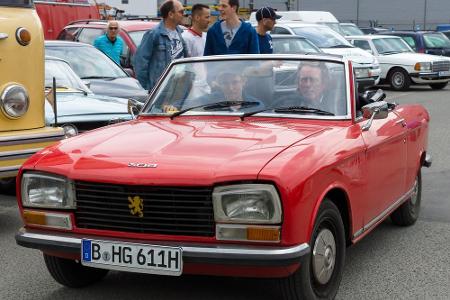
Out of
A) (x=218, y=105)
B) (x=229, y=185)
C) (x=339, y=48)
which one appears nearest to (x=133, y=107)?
(x=218, y=105)

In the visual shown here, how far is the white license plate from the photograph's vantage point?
12.9 feet

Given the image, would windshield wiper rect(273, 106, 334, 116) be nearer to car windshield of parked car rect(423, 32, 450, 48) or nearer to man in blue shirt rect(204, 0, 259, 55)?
man in blue shirt rect(204, 0, 259, 55)

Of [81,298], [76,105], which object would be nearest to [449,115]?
[76,105]

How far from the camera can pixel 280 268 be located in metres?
3.86

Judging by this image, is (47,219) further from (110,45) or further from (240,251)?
(110,45)

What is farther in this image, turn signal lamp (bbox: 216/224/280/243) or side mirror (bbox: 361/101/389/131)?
side mirror (bbox: 361/101/389/131)

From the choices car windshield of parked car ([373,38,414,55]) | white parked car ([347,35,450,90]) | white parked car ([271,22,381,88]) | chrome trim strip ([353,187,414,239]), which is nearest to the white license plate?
chrome trim strip ([353,187,414,239])

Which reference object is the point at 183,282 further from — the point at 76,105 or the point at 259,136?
the point at 76,105

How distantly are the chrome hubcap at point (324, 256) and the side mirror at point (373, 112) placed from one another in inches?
39.6

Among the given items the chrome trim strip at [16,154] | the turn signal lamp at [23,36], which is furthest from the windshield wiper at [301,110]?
the turn signal lamp at [23,36]

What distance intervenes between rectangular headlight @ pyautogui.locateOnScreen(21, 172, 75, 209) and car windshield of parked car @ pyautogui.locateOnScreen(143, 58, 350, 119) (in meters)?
1.27

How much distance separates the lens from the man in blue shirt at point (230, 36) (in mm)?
7480

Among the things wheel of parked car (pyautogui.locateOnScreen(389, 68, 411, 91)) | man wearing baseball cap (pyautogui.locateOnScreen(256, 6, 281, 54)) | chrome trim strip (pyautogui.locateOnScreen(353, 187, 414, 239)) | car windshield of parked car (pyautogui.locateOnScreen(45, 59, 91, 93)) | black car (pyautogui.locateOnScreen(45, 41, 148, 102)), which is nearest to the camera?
chrome trim strip (pyautogui.locateOnScreen(353, 187, 414, 239))

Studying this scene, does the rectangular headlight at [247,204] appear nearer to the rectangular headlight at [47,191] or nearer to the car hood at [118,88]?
the rectangular headlight at [47,191]
